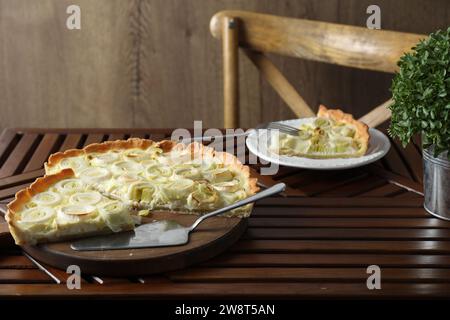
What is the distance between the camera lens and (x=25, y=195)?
50.6 inches

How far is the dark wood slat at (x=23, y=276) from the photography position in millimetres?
1146

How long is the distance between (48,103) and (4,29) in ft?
1.09

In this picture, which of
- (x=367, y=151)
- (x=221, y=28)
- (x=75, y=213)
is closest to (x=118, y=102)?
(x=221, y=28)

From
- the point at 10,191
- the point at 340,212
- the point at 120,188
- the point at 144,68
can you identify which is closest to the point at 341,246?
the point at 340,212

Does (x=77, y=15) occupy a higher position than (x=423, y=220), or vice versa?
(x=77, y=15)

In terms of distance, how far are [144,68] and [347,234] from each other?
1.75m

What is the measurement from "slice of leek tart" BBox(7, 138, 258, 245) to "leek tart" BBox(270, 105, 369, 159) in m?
0.20

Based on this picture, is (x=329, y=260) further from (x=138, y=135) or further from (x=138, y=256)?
(x=138, y=135)

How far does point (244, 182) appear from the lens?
55.1 inches

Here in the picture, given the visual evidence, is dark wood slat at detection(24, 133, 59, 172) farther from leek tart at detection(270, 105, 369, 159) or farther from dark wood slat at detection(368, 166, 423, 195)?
dark wood slat at detection(368, 166, 423, 195)

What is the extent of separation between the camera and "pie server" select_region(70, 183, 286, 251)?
1185 mm

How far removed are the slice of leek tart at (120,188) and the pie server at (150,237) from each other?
19mm

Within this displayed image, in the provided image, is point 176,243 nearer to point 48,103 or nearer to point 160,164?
point 160,164

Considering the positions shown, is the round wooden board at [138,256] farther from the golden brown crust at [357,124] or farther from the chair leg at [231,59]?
the chair leg at [231,59]
